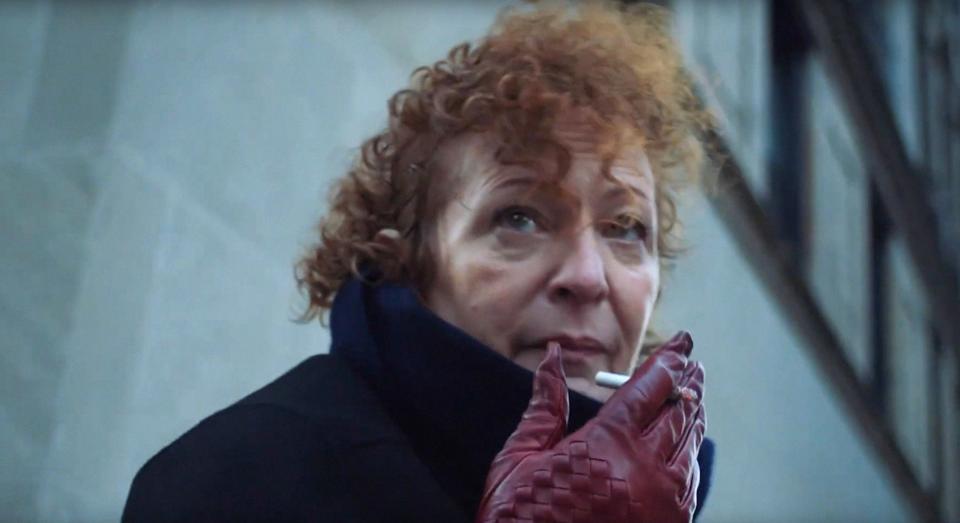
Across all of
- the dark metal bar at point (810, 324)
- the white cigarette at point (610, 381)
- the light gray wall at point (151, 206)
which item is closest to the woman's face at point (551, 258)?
the white cigarette at point (610, 381)

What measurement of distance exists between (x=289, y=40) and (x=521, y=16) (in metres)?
1.34

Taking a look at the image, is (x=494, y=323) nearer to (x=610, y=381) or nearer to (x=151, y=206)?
(x=610, y=381)

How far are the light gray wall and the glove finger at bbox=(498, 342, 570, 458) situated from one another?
855 millimetres

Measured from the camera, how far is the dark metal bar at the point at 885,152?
8.67m

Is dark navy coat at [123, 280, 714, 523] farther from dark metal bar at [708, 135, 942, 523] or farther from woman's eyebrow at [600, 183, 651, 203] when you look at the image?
dark metal bar at [708, 135, 942, 523]

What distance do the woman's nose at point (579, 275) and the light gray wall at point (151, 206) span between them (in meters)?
0.61

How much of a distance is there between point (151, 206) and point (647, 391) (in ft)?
5.31

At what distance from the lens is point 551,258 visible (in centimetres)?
181

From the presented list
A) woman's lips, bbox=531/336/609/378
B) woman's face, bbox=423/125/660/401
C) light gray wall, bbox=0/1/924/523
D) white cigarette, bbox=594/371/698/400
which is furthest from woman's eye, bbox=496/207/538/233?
light gray wall, bbox=0/1/924/523

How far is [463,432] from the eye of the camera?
5.57ft

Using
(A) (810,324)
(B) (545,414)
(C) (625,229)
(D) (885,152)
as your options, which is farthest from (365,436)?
(D) (885,152)

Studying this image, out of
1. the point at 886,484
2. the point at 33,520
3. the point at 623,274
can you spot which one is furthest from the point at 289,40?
the point at 886,484

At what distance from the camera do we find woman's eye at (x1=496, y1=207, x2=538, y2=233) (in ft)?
6.07

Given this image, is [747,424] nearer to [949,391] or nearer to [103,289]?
[103,289]
